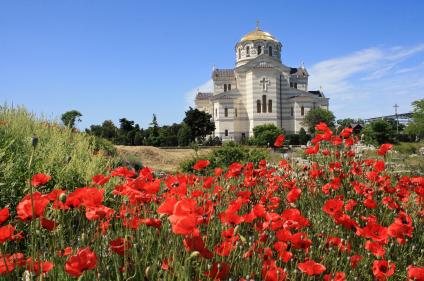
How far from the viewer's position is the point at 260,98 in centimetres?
5528

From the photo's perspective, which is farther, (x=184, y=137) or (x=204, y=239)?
(x=184, y=137)

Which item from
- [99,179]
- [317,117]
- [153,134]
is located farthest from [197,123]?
[99,179]

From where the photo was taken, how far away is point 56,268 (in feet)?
6.37

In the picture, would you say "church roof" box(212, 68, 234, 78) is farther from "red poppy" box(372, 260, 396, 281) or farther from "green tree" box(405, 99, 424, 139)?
"red poppy" box(372, 260, 396, 281)

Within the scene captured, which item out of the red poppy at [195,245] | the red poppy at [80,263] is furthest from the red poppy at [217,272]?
the red poppy at [80,263]

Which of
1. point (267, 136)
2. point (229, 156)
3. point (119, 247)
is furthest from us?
point (267, 136)

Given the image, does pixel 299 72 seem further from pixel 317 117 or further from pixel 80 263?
pixel 80 263

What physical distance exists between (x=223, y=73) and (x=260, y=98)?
10.6m

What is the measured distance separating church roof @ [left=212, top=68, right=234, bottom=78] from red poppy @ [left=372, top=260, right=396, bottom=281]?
202 feet

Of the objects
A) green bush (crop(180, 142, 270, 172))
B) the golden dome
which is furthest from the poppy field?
the golden dome

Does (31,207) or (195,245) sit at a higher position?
(31,207)

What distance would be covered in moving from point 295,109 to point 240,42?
549 inches

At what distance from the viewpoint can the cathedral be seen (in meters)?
55.1

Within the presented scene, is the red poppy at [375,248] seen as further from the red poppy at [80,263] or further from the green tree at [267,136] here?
the green tree at [267,136]
